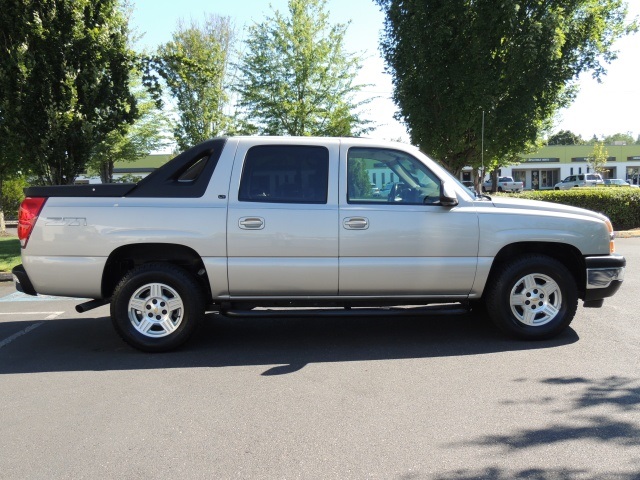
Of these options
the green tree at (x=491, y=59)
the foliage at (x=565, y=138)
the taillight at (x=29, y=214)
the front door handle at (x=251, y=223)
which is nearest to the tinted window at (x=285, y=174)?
the front door handle at (x=251, y=223)

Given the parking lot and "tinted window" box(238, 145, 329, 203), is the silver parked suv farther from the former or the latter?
"tinted window" box(238, 145, 329, 203)

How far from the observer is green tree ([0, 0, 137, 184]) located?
11094 millimetres

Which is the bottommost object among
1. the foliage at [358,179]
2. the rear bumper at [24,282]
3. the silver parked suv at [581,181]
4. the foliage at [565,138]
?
the rear bumper at [24,282]

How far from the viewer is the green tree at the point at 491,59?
17.8 metres

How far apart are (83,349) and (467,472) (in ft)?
13.5

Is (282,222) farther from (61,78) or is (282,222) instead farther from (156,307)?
(61,78)

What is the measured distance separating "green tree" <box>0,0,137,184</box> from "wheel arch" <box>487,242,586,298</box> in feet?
31.3

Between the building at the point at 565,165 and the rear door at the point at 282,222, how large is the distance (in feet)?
209

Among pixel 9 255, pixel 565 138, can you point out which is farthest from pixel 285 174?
pixel 565 138

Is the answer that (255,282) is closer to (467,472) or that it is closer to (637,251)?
(467,472)

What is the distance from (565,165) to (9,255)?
66569 millimetres

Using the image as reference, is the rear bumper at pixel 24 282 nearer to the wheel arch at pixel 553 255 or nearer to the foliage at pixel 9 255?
the wheel arch at pixel 553 255

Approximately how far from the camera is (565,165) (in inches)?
2650

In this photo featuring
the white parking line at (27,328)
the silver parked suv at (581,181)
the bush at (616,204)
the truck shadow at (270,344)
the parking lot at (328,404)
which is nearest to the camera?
the parking lot at (328,404)
